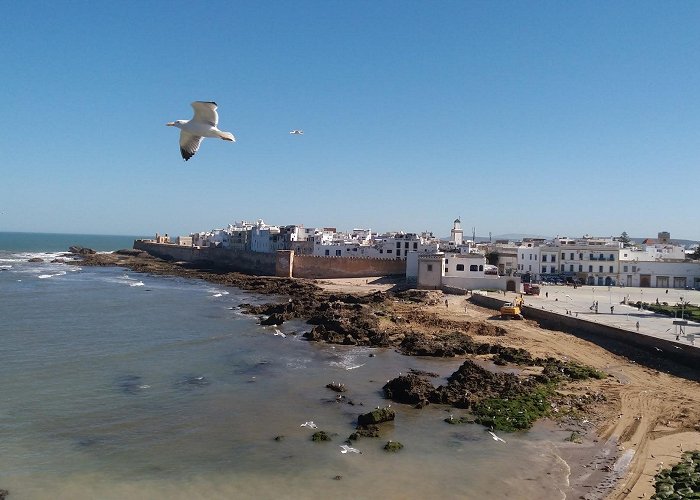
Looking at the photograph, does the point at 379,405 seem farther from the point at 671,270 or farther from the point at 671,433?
the point at 671,270

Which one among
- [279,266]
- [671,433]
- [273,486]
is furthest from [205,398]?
[279,266]

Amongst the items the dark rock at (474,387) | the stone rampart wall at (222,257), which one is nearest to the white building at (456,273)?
the stone rampart wall at (222,257)

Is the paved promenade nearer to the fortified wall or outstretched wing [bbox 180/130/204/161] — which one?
the fortified wall

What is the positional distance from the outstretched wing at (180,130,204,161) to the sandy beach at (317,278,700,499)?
31.0 feet

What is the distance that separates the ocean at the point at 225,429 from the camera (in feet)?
36.9

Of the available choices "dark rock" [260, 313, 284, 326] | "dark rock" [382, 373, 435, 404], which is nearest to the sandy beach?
"dark rock" [382, 373, 435, 404]

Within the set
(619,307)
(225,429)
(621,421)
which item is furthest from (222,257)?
(621,421)

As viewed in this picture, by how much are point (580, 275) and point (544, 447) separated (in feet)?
137

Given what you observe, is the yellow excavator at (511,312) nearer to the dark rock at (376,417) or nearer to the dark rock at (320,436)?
the dark rock at (376,417)

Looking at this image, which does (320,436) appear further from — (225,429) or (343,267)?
(343,267)

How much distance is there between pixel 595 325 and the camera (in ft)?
83.3

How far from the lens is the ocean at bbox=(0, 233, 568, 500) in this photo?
1124 centimetres

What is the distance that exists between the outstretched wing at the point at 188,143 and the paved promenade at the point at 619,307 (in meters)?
18.5

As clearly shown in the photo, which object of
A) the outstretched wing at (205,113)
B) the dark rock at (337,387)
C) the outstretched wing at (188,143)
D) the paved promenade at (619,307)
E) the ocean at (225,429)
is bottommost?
the ocean at (225,429)
